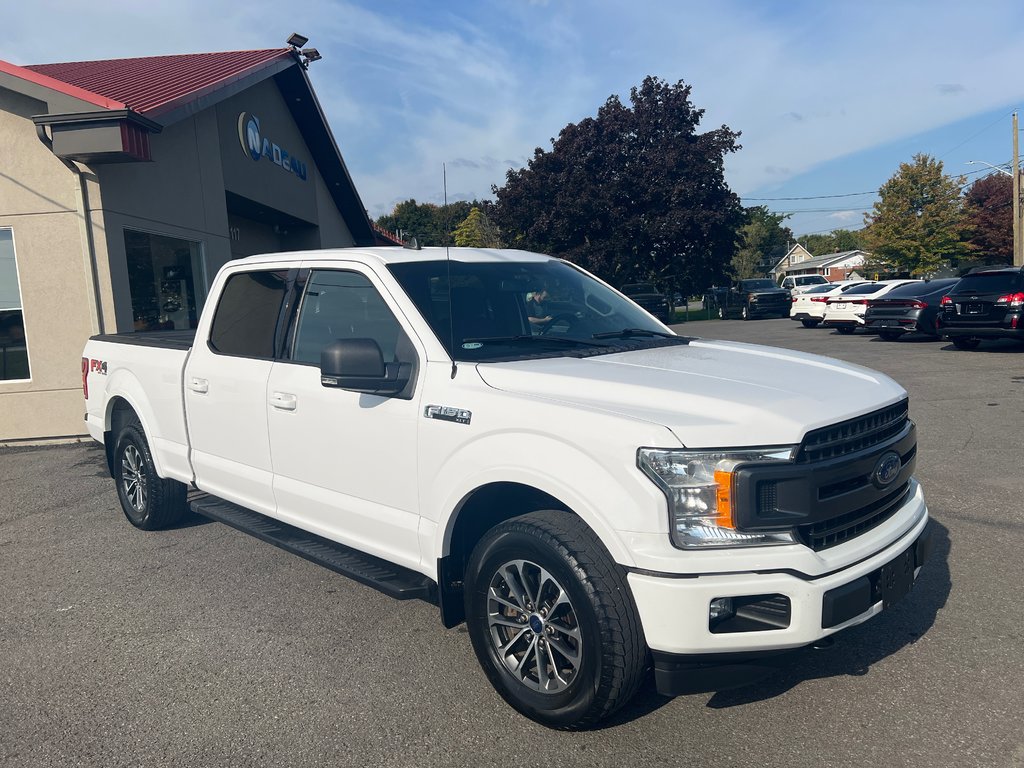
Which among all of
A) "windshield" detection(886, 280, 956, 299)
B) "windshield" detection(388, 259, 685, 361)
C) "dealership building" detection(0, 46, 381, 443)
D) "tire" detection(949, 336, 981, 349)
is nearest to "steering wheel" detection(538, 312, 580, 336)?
"windshield" detection(388, 259, 685, 361)

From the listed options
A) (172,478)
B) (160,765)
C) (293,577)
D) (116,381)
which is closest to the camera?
(160,765)

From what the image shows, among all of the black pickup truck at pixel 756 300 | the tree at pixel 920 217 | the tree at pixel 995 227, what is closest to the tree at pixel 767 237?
the tree at pixel 995 227

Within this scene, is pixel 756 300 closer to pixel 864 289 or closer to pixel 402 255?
pixel 864 289

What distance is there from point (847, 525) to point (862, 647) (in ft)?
3.62

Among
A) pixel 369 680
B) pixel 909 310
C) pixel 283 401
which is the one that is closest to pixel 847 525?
pixel 369 680

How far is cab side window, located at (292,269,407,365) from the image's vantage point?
13.1 feet

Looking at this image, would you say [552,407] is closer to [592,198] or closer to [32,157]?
[32,157]

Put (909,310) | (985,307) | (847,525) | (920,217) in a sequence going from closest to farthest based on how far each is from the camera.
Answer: (847,525) → (985,307) → (909,310) → (920,217)

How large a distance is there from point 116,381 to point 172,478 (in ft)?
3.20

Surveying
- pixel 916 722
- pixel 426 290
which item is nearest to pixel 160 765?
pixel 426 290

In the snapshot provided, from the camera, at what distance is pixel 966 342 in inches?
624

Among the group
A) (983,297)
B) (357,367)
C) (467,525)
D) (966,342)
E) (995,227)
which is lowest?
(966,342)

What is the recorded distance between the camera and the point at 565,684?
10.1 feet

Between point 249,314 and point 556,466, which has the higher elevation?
point 249,314
